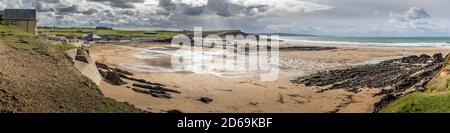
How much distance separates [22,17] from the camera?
4259 centimetres

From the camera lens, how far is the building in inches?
1642

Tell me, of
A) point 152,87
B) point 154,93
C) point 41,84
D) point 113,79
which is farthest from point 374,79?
point 41,84

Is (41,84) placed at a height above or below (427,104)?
above

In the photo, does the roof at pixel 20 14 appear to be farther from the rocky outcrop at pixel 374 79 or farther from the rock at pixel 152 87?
the rocky outcrop at pixel 374 79

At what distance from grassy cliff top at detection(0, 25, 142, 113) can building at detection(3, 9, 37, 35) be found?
20.7 metres

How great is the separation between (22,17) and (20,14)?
1.92 ft

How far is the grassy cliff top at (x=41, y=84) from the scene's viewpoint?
14.5m

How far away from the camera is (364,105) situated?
86.0 feet

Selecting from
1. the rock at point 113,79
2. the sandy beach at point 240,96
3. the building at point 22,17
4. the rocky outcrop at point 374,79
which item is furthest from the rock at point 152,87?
the building at point 22,17

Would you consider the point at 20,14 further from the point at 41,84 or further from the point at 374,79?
the point at 41,84

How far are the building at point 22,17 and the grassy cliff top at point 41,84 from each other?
2071cm
